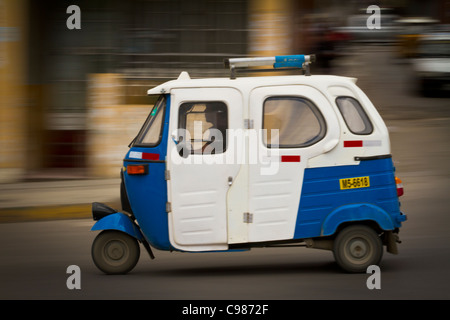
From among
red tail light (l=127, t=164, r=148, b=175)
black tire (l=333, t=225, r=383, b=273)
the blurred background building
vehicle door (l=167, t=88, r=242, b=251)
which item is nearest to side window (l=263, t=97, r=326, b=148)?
vehicle door (l=167, t=88, r=242, b=251)

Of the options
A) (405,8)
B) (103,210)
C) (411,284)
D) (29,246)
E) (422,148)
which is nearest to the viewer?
(411,284)

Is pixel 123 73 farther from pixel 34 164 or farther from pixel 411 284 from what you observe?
pixel 411 284

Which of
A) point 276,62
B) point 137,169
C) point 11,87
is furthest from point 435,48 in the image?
point 137,169

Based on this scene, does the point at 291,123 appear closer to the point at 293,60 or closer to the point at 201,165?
the point at 293,60

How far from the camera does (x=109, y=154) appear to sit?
13531 millimetres

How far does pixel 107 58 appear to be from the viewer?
14.4 metres

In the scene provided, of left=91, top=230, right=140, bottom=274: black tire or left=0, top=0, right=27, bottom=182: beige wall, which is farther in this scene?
left=0, top=0, right=27, bottom=182: beige wall

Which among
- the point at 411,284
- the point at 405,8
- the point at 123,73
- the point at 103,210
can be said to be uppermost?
the point at 405,8

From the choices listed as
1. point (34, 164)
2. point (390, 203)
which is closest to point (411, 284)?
Result: point (390, 203)

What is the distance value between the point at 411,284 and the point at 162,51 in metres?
8.74

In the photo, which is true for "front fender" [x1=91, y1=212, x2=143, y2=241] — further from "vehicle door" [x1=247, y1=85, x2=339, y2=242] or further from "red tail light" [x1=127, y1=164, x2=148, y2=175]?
"vehicle door" [x1=247, y1=85, x2=339, y2=242]

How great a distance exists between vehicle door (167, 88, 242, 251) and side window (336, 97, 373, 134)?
3.32 feet

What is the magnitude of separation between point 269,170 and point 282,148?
0.24 m

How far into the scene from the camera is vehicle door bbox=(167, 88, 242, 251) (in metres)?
6.93
